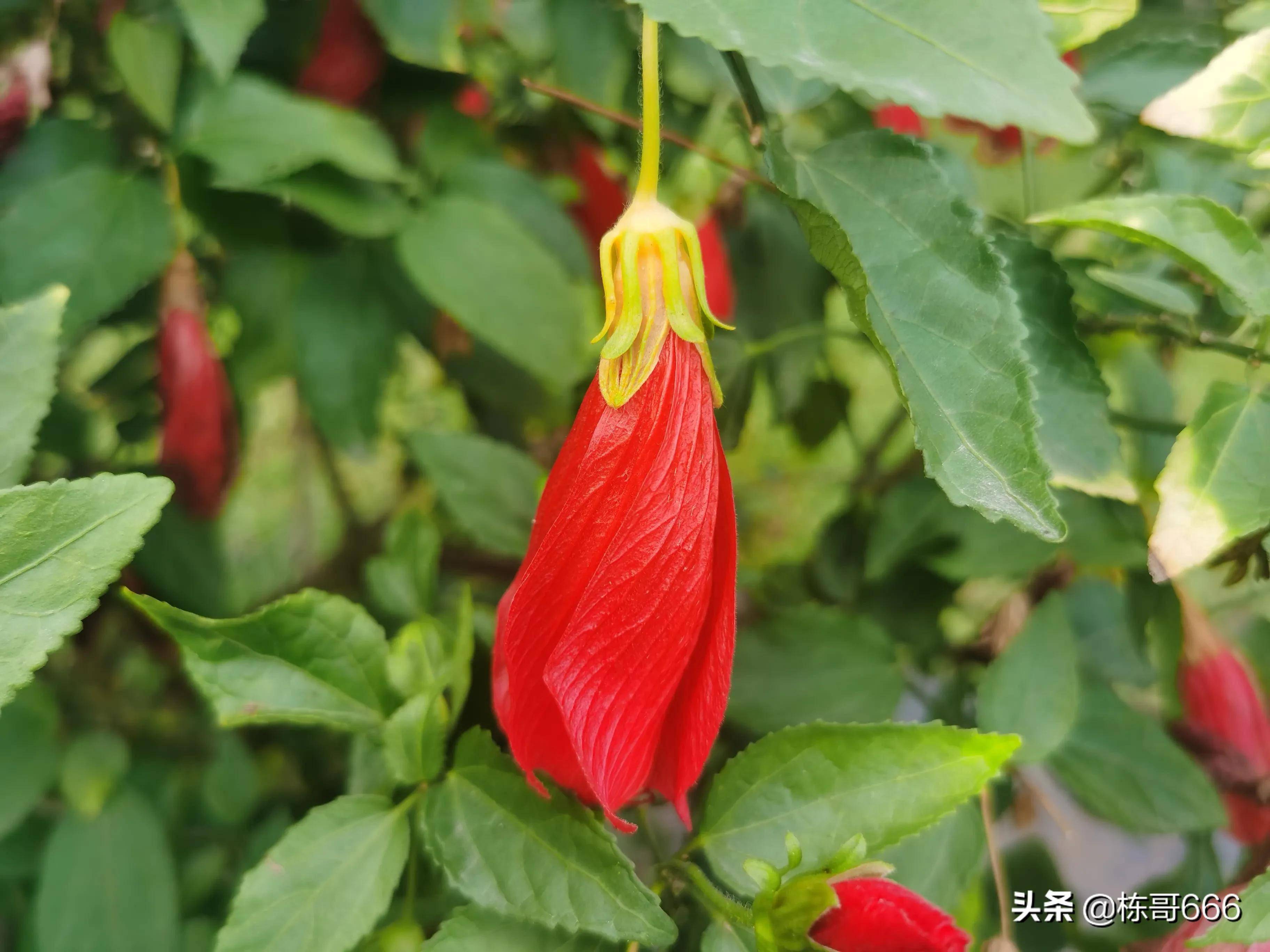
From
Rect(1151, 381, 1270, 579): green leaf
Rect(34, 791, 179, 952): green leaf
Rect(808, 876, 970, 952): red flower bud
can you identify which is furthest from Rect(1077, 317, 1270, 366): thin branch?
Rect(34, 791, 179, 952): green leaf

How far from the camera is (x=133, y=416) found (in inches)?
23.9

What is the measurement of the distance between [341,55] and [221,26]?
0.42ft

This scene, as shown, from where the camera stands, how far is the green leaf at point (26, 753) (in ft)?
1.56

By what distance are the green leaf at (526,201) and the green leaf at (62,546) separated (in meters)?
0.29

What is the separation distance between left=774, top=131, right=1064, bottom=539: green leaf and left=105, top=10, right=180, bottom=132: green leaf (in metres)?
0.29

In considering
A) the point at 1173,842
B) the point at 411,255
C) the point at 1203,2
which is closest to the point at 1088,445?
the point at 411,255

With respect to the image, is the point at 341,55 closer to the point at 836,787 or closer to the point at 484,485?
the point at 484,485

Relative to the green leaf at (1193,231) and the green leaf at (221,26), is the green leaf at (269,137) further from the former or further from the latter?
the green leaf at (1193,231)

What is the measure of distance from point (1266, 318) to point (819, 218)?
19 centimetres

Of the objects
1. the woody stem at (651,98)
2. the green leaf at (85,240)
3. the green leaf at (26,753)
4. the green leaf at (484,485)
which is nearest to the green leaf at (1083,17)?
the woody stem at (651,98)

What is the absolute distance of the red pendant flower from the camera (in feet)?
0.88

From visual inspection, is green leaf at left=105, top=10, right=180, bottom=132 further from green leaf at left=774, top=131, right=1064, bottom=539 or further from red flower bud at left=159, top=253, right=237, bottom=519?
green leaf at left=774, top=131, right=1064, bottom=539

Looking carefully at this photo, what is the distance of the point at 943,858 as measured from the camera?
1.24 feet

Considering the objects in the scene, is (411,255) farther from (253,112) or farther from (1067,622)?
(1067,622)
